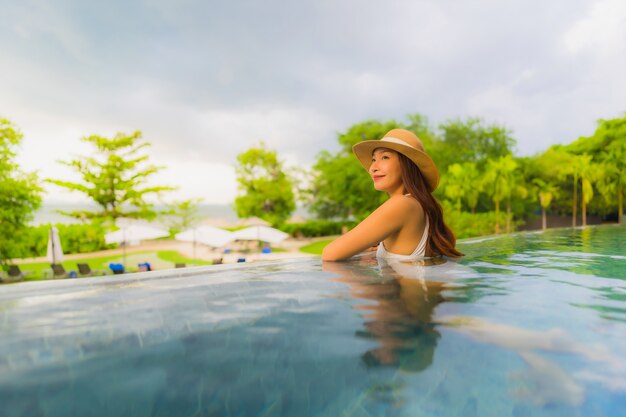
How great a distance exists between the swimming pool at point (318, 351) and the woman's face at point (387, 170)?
5.11 feet

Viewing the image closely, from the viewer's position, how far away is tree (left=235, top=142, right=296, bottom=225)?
46.1 meters

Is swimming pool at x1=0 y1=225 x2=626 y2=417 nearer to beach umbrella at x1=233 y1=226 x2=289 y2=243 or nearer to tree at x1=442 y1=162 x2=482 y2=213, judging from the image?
beach umbrella at x1=233 y1=226 x2=289 y2=243

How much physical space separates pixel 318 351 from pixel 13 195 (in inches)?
708

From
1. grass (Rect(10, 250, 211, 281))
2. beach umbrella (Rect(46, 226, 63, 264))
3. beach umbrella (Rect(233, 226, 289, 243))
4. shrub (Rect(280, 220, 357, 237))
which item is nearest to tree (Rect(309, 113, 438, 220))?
shrub (Rect(280, 220, 357, 237))

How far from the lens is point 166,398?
1337 mm

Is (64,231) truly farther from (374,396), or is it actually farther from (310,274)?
(374,396)

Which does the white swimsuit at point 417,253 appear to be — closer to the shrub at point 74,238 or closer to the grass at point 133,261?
the grass at point 133,261

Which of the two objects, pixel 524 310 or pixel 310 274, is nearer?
pixel 524 310

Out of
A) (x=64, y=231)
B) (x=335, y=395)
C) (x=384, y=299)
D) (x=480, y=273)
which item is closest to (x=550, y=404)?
(x=335, y=395)

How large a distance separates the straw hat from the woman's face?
0.09m

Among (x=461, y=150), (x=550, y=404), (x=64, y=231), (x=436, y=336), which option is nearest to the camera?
(x=550, y=404)

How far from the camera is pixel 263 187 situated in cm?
4625

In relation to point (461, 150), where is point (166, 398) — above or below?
below

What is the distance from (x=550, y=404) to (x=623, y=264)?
3739 millimetres
